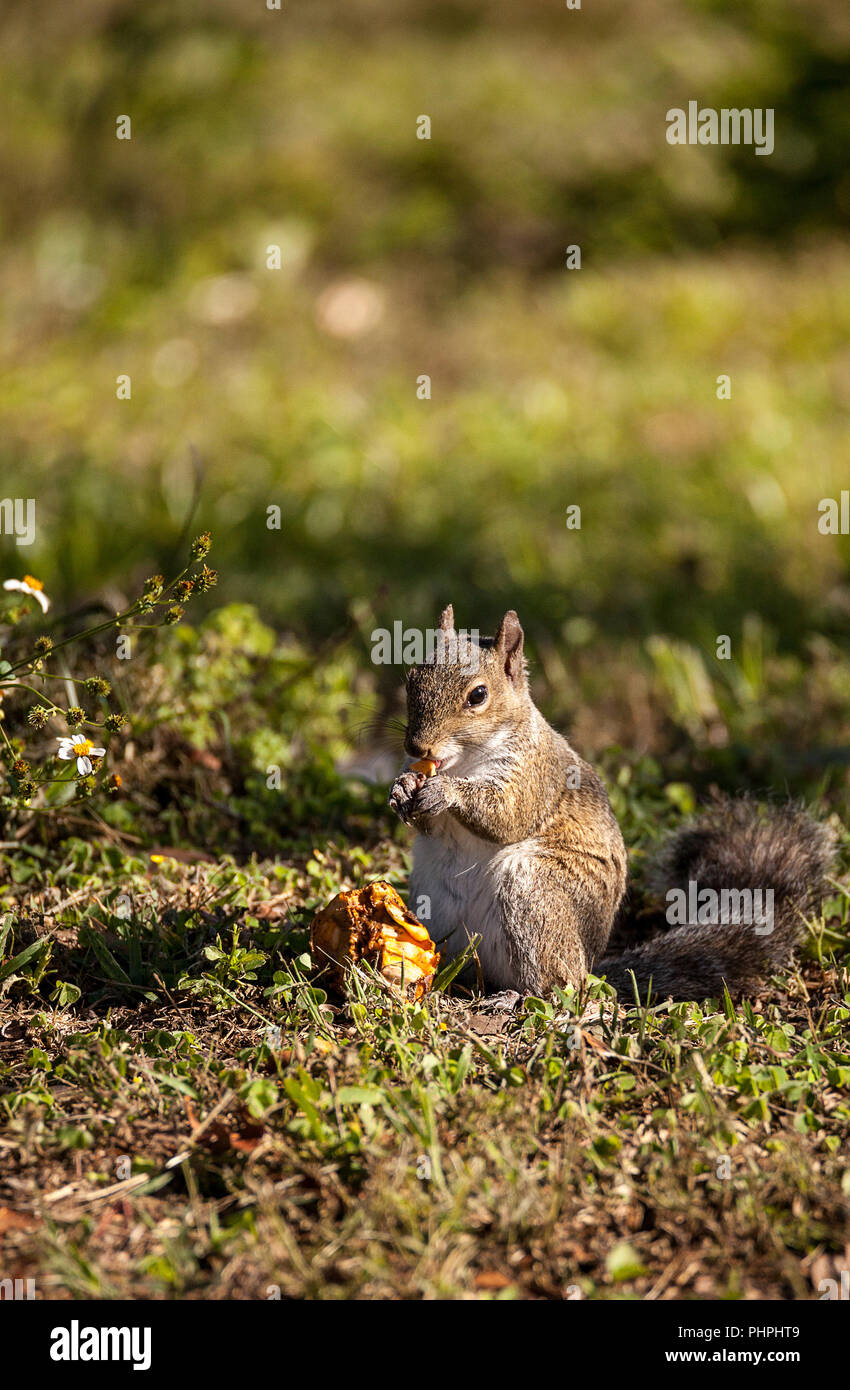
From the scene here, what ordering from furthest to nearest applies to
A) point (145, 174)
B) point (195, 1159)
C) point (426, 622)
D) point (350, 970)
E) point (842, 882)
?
point (145, 174)
point (426, 622)
point (842, 882)
point (350, 970)
point (195, 1159)

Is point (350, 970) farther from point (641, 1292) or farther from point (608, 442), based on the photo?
point (608, 442)

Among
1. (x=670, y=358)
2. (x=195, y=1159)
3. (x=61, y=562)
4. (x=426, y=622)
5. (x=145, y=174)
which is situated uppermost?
(x=145, y=174)

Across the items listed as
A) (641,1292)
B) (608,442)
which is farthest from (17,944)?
(608,442)

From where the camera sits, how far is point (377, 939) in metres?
2.86

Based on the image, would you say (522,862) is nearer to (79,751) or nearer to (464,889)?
(464,889)

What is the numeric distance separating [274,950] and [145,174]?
8583 millimetres

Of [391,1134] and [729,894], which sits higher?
[729,894]

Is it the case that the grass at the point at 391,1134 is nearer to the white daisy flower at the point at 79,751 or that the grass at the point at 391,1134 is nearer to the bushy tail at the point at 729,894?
the bushy tail at the point at 729,894

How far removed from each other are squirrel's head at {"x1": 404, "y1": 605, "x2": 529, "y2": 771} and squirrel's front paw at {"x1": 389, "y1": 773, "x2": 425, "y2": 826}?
3.3 inches

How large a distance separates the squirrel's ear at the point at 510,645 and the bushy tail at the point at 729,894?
71cm

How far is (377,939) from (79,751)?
29.7 inches

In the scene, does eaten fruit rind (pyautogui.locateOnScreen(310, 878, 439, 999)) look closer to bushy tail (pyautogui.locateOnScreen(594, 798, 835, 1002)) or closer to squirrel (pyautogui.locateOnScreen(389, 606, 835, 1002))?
squirrel (pyautogui.locateOnScreen(389, 606, 835, 1002))

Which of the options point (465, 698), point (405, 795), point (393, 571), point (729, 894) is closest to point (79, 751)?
point (405, 795)

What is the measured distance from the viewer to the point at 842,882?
3531 millimetres
